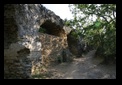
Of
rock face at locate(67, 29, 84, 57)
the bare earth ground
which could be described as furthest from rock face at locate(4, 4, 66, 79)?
rock face at locate(67, 29, 84, 57)

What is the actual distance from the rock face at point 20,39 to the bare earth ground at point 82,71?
1.31 m

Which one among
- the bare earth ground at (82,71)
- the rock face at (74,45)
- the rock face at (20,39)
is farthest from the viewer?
the rock face at (74,45)

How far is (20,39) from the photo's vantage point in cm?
759

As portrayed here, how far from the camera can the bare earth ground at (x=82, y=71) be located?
29.6 feet

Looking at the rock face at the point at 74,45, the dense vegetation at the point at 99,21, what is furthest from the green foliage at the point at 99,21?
the rock face at the point at 74,45

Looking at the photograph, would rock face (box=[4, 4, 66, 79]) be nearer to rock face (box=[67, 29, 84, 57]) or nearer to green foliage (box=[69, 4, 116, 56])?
green foliage (box=[69, 4, 116, 56])

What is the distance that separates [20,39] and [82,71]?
4.07 meters

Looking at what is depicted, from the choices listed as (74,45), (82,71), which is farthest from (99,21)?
(74,45)

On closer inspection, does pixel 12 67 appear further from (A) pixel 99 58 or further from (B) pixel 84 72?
(A) pixel 99 58

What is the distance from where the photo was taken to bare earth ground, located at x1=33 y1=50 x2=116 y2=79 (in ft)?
29.6

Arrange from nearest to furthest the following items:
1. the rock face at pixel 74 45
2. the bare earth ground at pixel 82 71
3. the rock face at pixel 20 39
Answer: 1. the rock face at pixel 20 39
2. the bare earth ground at pixel 82 71
3. the rock face at pixel 74 45

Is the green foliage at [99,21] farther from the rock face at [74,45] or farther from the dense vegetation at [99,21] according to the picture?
the rock face at [74,45]

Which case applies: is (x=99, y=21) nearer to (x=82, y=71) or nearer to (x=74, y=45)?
(x=82, y=71)
